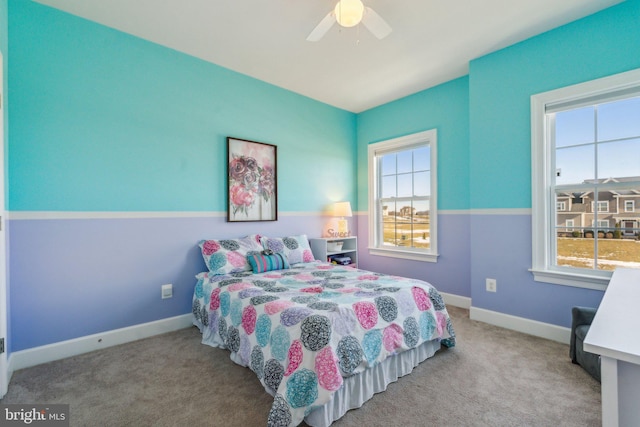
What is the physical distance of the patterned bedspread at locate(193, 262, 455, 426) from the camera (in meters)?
1.49

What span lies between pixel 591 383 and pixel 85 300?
377 centimetres

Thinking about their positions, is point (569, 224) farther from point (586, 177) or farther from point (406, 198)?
point (406, 198)

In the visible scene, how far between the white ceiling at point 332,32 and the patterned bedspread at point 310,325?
2179 mm

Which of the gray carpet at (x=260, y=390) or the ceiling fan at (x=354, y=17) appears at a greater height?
the ceiling fan at (x=354, y=17)

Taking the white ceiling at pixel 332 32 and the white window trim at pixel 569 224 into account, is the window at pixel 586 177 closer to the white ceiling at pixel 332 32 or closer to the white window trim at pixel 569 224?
the white window trim at pixel 569 224

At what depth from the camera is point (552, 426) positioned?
1512 millimetres

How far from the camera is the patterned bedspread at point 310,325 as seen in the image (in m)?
1.49

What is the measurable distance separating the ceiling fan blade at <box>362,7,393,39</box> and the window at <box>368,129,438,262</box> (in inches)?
76.3

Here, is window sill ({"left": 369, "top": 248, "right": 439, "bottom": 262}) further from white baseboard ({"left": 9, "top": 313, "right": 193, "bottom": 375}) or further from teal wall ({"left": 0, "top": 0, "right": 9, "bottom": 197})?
teal wall ({"left": 0, "top": 0, "right": 9, "bottom": 197})

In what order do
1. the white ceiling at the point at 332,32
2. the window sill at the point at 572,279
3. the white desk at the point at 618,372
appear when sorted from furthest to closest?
the window sill at the point at 572,279, the white ceiling at the point at 332,32, the white desk at the point at 618,372

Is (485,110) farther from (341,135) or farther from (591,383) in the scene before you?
(591,383)

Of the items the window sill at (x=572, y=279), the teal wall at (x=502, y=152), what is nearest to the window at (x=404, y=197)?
the teal wall at (x=502, y=152)

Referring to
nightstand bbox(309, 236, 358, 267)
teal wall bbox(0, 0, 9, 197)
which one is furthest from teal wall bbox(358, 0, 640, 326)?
teal wall bbox(0, 0, 9, 197)

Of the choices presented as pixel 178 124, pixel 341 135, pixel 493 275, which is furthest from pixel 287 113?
pixel 493 275
